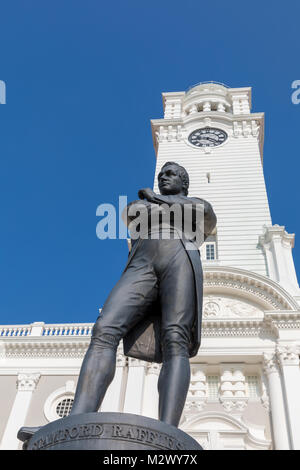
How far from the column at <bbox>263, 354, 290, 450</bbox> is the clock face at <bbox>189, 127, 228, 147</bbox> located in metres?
18.0

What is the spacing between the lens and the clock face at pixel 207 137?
33.0m

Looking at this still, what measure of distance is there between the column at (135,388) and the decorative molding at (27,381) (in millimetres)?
4463

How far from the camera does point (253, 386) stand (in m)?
19.3

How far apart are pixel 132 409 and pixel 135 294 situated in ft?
47.2

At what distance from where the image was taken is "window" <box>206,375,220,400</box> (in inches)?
755

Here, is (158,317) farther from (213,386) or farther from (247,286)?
(247,286)

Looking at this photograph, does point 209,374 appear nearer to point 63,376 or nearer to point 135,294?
point 63,376

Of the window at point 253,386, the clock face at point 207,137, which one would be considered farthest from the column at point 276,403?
the clock face at point 207,137

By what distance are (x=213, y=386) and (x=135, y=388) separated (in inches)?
136

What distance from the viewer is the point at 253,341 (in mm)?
19750

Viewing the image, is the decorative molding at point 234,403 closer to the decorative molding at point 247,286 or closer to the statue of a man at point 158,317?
the decorative molding at point 247,286

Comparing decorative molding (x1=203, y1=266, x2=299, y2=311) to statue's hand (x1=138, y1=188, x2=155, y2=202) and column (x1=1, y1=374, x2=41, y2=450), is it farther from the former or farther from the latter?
statue's hand (x1=138, y1=188, x2=155, y2=202)

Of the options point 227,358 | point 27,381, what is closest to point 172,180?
point 227,358

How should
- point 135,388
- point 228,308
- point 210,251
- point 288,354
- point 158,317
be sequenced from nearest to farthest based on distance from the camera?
point 158,317, point 135,388, point 288,354, point 228,308, point 210,251
